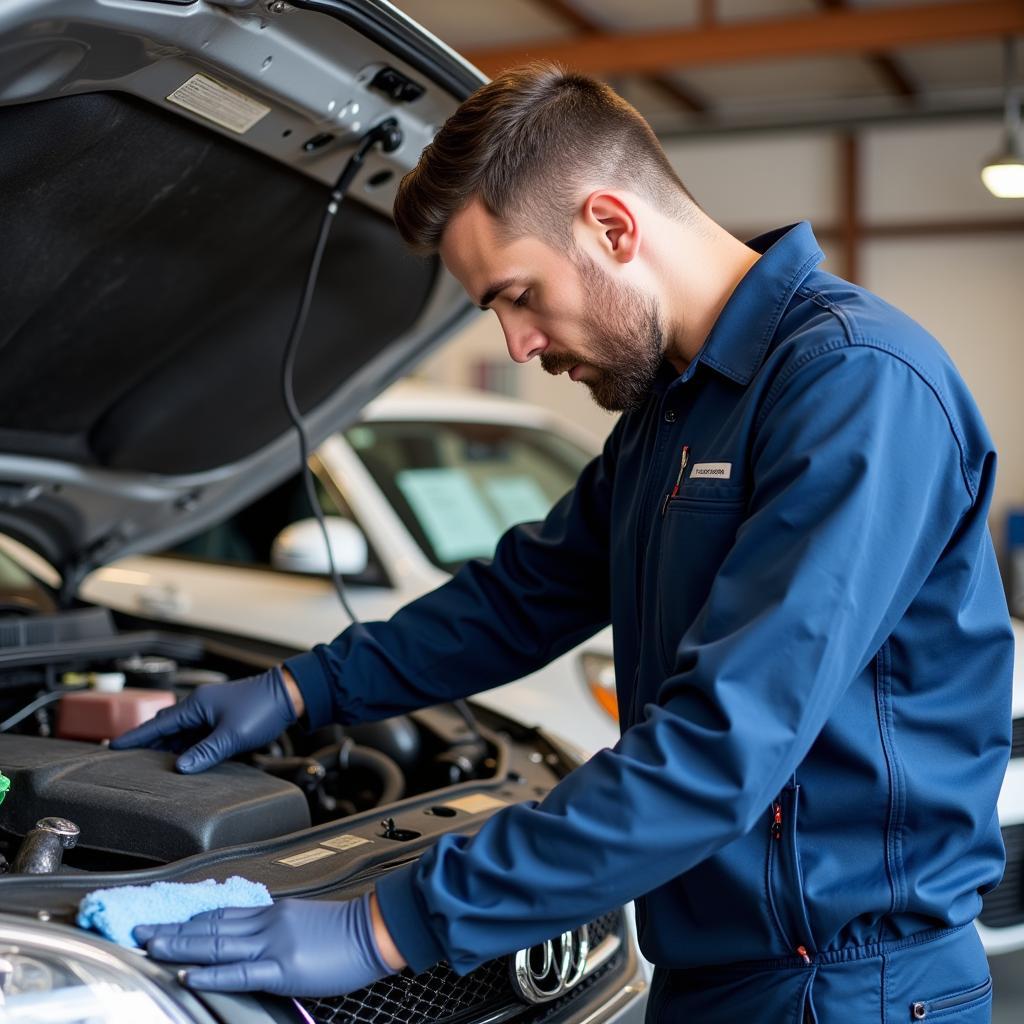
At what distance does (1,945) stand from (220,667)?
114 centimetres

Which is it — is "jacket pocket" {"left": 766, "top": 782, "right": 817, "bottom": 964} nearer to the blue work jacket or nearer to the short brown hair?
the blue work jacket

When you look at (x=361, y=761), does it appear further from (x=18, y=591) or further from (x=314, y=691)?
(x=18, y=591)

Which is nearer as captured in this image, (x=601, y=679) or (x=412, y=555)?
(x=601, y=679)

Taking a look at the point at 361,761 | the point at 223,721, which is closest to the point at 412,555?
the point at 361,761

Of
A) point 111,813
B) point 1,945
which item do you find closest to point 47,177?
point 111,813

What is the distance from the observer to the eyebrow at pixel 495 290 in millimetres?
1307

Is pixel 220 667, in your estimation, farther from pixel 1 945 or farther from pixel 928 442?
pixel 928 442

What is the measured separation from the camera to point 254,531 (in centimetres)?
348

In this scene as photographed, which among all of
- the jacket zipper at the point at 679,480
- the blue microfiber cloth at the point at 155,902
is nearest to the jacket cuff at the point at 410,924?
the blue microfiber cloth at the point at 155,902

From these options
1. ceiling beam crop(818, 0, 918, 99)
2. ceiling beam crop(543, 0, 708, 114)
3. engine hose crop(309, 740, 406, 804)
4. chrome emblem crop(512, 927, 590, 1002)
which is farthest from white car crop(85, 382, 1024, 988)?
ceiling beam crop(818, 0, 918, 99)

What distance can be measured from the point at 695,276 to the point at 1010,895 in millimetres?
1704

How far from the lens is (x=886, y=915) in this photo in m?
1.21

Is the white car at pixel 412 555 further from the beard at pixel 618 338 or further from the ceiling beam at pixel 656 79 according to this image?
the ceiling beam at pixel 656 79

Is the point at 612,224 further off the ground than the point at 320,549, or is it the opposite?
the point at 612,224
